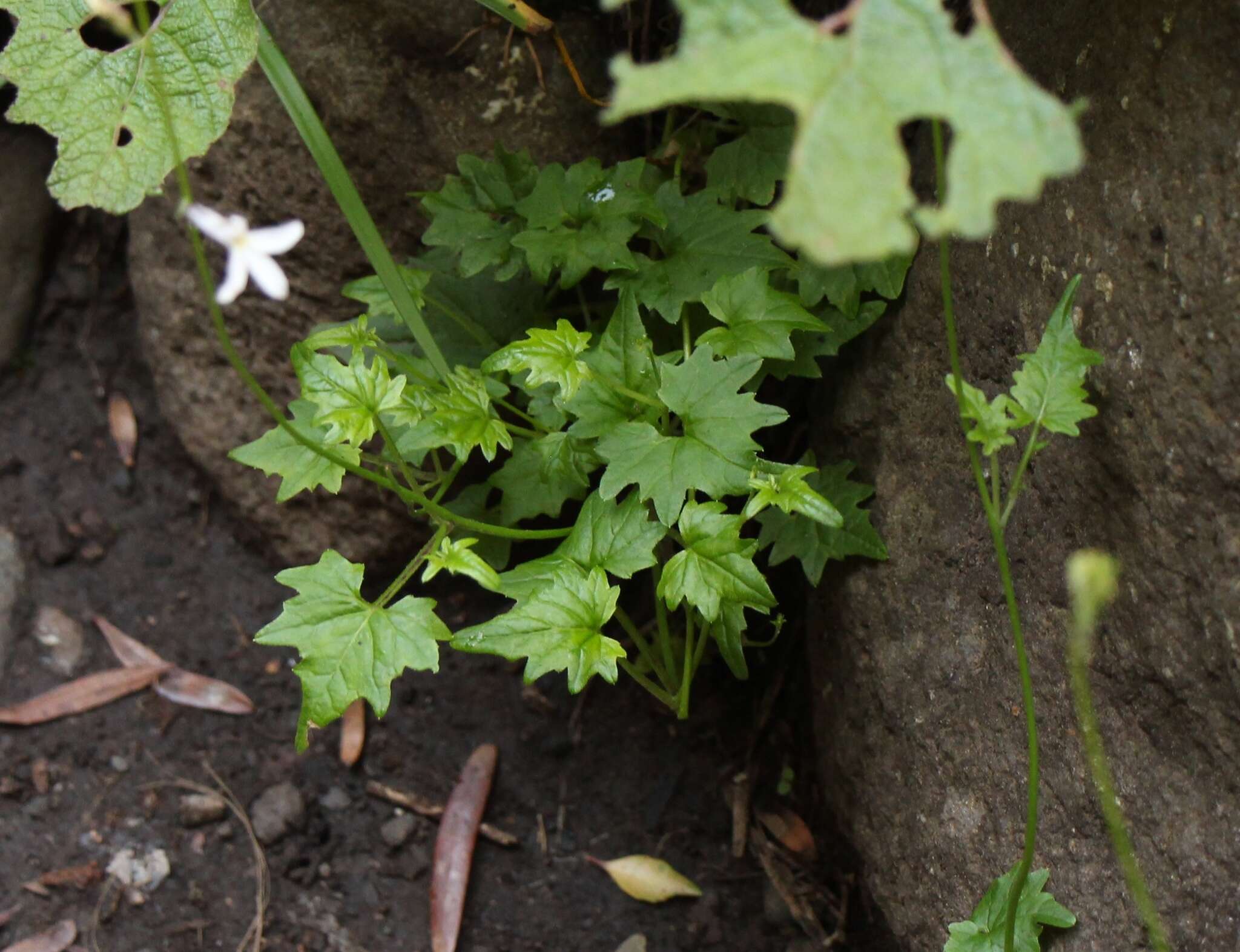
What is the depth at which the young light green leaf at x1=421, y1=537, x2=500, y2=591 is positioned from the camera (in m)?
1.76

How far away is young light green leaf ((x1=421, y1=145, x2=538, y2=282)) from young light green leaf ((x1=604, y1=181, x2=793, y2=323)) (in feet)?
0.81

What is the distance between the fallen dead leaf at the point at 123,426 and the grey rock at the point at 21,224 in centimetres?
30

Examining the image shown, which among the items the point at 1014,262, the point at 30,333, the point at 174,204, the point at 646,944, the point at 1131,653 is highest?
the point at 1014,262

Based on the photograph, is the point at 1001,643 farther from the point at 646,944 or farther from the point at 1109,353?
the point at 646,944

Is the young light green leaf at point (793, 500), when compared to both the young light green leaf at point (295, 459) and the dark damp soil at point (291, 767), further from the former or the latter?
the dark damp soil at point (291, 767)

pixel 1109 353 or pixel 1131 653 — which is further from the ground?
pixel 1109 353

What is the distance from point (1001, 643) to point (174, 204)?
207cm

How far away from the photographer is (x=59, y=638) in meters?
2.80

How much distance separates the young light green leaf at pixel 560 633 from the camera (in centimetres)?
185

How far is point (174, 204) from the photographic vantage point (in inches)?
104

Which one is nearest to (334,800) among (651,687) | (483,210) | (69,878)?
(69,878)

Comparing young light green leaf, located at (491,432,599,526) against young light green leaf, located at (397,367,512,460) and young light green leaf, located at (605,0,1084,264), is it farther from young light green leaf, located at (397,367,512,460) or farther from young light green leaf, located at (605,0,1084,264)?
young light green leaf, located at (605,0,1084,264)

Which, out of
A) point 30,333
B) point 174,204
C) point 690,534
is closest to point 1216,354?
point 690,534

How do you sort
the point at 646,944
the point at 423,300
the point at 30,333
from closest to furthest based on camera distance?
the point at 423,300 < the point at 646,944 < the point at 30,333
